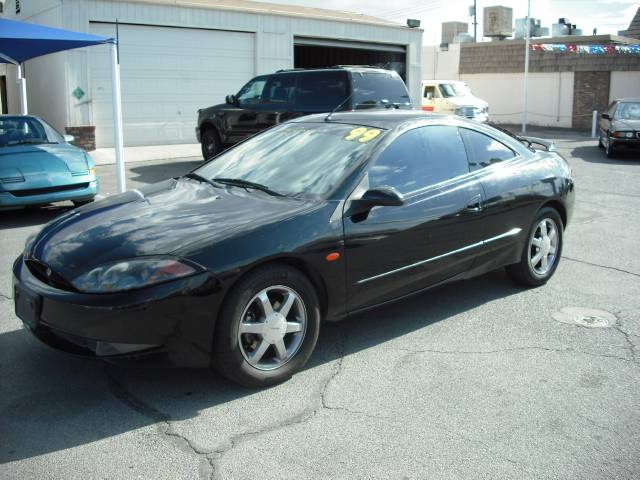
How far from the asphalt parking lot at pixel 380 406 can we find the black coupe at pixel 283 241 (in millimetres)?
324

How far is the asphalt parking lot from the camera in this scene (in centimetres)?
321

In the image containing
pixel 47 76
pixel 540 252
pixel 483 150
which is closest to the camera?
pixel 483 150

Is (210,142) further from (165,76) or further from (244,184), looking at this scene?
(244,184)

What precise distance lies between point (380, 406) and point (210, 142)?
37.8 feet

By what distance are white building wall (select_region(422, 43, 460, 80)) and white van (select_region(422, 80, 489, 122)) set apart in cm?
1002

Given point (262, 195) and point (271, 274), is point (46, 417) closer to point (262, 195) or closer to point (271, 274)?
point (271, 274)

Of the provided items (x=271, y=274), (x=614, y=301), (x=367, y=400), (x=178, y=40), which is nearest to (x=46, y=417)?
(x=271, y=274)

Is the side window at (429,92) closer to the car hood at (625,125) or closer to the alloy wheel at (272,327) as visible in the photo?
the car hood at (625,125)

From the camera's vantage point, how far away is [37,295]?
3777 mm

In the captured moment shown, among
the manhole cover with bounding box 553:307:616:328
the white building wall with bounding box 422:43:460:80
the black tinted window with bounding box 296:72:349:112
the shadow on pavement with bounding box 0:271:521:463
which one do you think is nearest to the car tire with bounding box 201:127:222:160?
the black tinted window with bounding box 296:72:349:112

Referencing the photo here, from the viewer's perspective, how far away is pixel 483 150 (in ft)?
17.8

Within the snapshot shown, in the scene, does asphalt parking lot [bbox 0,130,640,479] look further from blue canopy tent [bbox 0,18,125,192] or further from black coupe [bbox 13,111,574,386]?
blue canopy tent [bbox 0,18,125,192]

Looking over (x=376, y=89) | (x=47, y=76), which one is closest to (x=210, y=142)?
(x=376, y=89)

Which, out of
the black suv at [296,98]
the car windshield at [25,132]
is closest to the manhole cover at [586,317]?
the black suv at [296,98]
